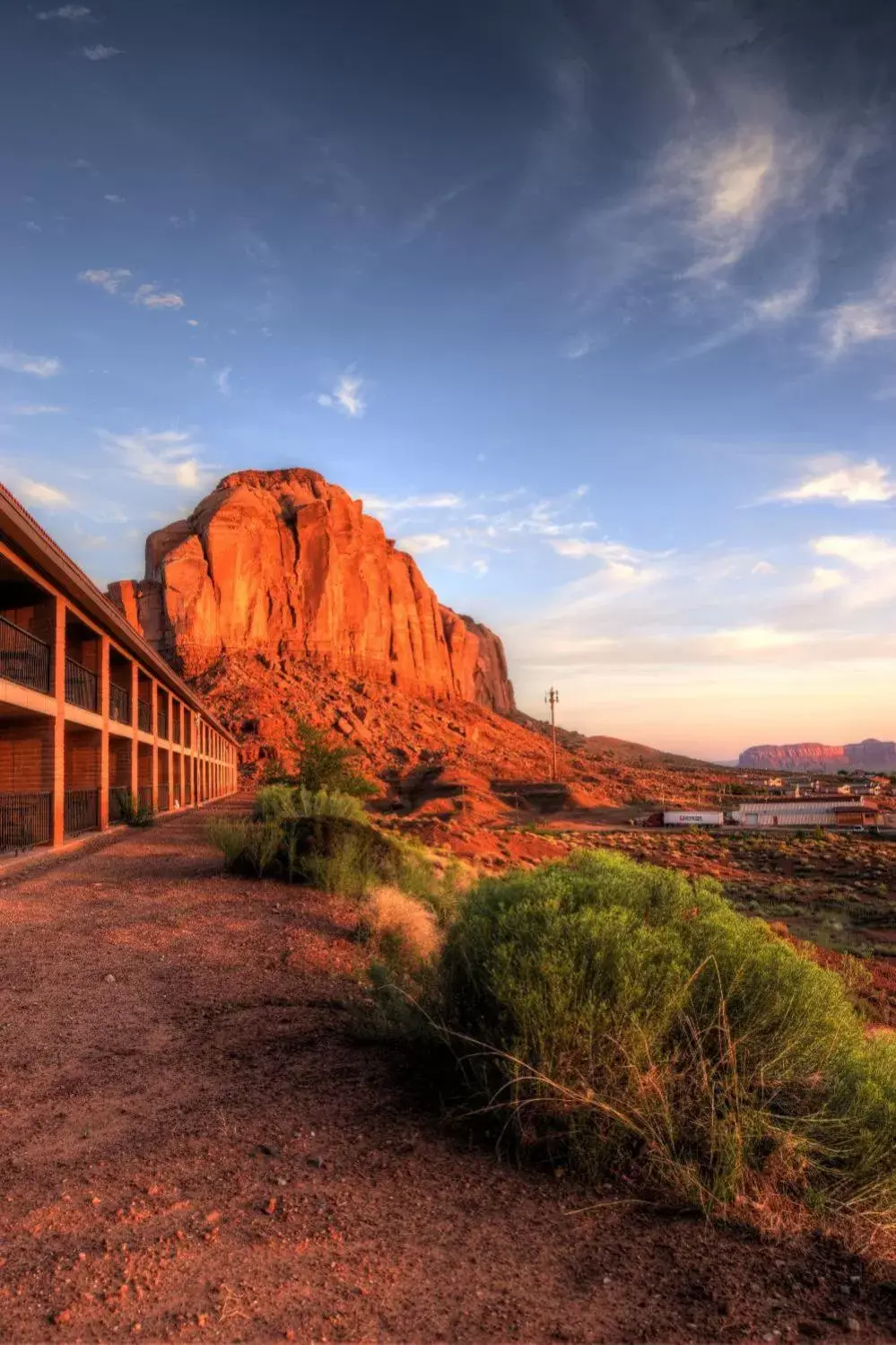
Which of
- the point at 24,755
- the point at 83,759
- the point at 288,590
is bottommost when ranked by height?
the point at 83,759

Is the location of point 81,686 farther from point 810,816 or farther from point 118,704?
point 810,816

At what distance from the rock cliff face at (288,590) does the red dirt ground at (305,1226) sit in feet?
257

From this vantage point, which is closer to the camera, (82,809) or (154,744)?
(82,809)

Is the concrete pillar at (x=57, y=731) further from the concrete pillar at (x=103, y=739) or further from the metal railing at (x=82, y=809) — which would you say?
the concrete pillar at (x=103, y=739)

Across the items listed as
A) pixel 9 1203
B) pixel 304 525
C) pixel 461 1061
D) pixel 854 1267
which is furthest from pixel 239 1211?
pixel 304 525

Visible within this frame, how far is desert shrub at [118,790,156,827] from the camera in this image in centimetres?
2617

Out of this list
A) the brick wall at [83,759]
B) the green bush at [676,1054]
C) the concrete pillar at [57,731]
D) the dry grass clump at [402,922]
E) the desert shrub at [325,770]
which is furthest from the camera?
the desert shrub at [325,770]

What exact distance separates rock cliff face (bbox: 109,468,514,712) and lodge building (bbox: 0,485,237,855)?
177 ft

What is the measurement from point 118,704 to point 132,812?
3367 millimetres

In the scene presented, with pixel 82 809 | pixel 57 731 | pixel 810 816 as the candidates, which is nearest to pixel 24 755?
pixel 57 731

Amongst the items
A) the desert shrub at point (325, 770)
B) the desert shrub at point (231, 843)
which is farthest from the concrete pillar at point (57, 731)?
the desert shrub at point (325, 770)


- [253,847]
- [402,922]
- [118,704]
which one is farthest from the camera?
[118,704]

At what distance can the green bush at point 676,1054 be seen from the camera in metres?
4.16

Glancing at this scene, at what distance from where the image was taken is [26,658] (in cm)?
1841
